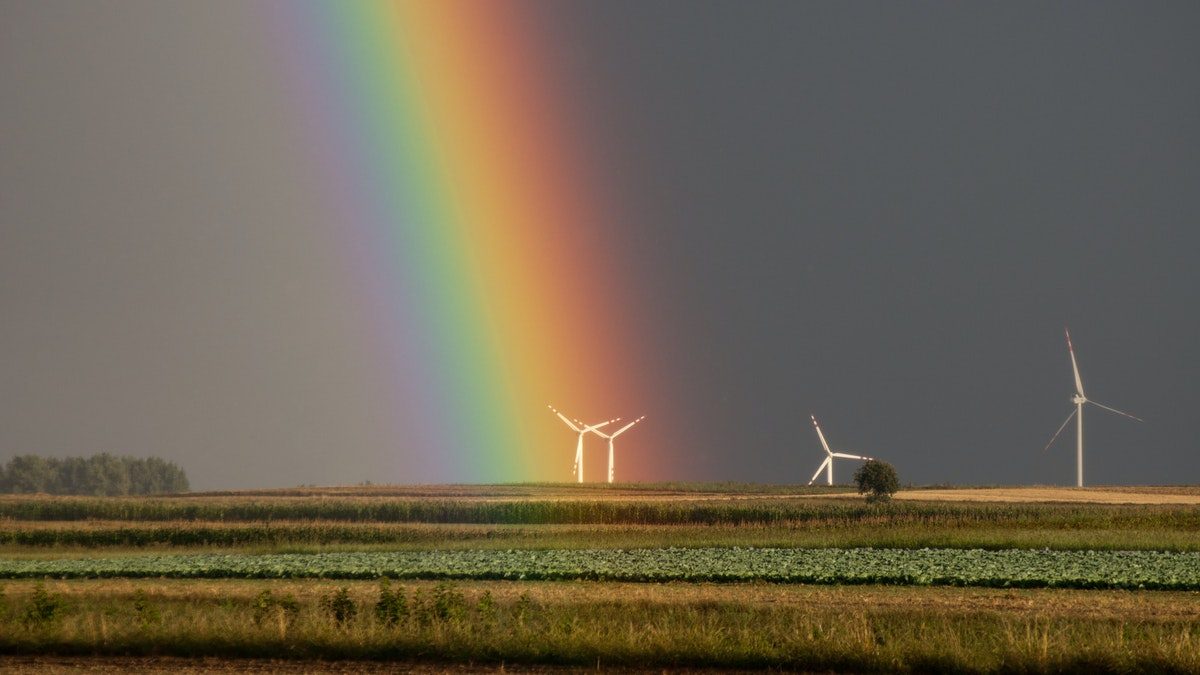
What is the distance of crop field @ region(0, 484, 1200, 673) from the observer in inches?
925

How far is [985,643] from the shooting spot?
2369 cm

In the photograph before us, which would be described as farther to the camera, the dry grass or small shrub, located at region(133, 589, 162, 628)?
the dry grass

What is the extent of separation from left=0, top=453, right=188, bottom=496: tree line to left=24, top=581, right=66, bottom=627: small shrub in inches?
6171

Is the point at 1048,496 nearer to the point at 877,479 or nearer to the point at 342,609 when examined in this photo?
the point at 877,479

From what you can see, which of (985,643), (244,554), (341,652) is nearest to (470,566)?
(244,554)

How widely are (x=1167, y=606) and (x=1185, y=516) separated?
4389 cm

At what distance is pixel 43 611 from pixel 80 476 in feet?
565

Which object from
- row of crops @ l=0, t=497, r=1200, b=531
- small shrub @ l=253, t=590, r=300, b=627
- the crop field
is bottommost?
the crop field

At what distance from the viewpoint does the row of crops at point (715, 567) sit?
37.2 meters

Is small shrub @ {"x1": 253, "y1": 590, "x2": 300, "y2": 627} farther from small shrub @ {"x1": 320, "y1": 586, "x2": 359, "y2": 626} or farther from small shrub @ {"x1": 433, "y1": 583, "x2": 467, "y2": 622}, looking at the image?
small shrub @ {"x1": 433, "y1": 583, "x2": 467, "y2": 622}

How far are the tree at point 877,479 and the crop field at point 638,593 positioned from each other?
35.2ft

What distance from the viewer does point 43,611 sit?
87.5 feet

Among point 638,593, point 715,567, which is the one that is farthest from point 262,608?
point 715,567

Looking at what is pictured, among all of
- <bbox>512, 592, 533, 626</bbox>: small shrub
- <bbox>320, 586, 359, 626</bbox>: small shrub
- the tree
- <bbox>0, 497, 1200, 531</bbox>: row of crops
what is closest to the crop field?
<bbox>320, 586, 359, 626</bbox>: small shrub
